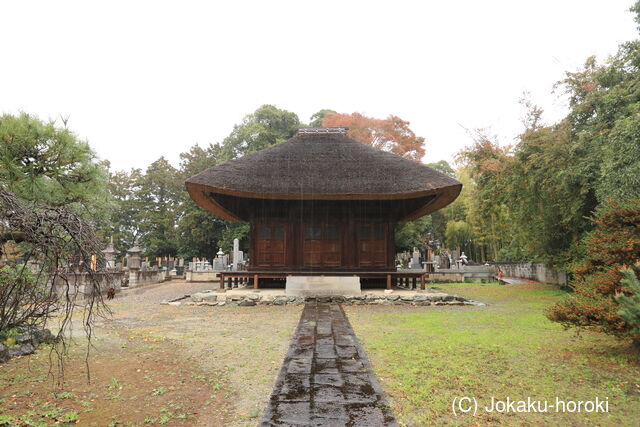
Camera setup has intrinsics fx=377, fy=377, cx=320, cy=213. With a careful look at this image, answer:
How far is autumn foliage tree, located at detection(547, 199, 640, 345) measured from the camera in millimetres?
5047

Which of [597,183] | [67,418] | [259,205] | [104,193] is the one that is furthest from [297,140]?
[67,418]

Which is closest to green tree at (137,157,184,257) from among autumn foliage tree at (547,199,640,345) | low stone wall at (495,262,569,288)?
low stone wall at (495,262,569,288)

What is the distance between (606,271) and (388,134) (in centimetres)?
2558

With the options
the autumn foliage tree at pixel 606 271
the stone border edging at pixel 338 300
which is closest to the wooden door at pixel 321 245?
the stone border edging at pixel 338 300

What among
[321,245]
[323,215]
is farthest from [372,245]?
[323,215]

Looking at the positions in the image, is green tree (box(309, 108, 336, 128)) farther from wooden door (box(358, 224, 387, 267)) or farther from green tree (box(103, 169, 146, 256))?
wooden door (box(358, 224, 387, 267))

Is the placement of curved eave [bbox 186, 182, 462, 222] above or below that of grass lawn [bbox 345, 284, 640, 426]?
above

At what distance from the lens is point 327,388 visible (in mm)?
4211

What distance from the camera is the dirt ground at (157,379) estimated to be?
354cm

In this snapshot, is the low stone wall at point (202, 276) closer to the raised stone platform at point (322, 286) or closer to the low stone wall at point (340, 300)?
the low stone wall at point (340, 300)

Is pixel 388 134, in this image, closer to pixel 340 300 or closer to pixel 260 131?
pixel 260 131

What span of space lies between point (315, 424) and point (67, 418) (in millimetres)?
2248

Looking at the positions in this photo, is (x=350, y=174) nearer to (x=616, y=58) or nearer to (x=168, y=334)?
(x=168, y=334)

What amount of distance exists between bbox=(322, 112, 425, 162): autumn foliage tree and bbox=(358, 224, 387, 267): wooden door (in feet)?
55.5
